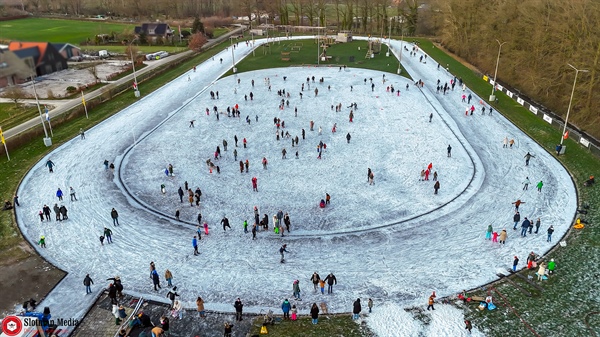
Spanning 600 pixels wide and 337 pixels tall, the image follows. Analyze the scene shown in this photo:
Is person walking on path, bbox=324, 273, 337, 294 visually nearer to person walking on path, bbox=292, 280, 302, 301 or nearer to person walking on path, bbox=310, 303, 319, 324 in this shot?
person walking on path, bbox=292, 280, 302, 301

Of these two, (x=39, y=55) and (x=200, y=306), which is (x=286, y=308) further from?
(x=39, y=55)

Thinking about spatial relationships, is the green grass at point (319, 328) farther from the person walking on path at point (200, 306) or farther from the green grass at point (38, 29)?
the green grass at point (38, 29)

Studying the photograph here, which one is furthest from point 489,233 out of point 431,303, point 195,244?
point 195,244

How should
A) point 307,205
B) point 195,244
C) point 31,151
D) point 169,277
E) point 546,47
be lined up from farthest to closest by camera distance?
point 546,47
point 31,151
point 307,205
point 195,244
point 169,277

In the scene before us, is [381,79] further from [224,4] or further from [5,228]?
[224,4]

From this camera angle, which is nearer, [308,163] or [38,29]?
[38,29]

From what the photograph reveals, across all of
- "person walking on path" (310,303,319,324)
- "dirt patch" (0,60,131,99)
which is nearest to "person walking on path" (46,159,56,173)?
"dirt patch" (0,60,131,99)

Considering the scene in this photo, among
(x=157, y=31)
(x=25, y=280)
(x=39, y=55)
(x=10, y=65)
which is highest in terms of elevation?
(x=39, y=55)

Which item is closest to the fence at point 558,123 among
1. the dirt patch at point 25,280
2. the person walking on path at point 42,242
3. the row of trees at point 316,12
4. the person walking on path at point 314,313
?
the person walking on path at point 314,313

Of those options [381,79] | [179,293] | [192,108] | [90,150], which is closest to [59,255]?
[179,293]
